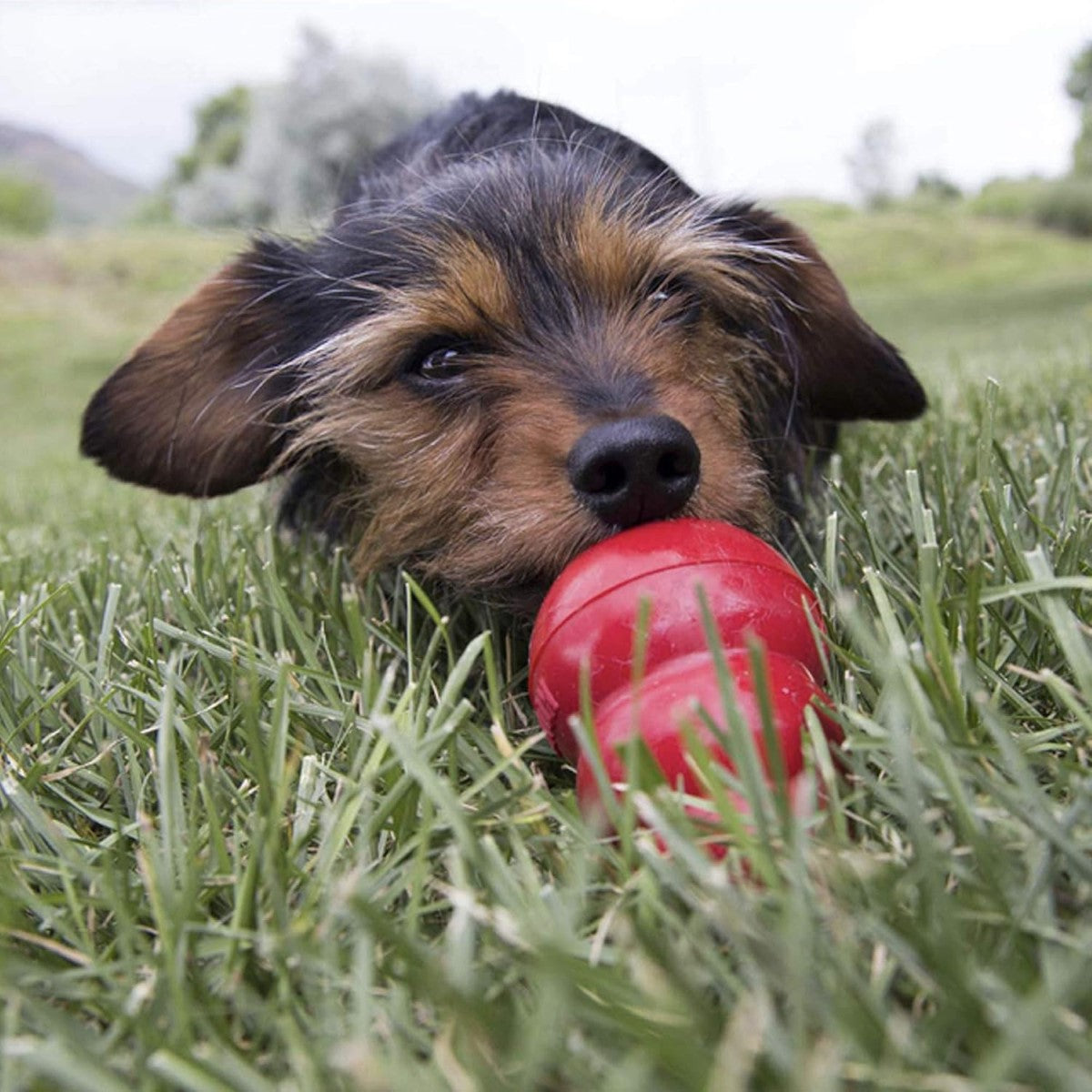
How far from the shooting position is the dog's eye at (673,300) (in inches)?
92.2

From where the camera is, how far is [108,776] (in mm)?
1590

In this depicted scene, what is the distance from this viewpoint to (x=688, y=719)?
1.24 metres

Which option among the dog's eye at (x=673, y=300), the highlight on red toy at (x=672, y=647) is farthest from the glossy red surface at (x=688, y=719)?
the dog's eye at (x=673, y=300)

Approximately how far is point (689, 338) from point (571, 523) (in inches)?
29.0

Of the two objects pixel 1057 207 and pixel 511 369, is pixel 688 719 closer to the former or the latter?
pixel 511 369

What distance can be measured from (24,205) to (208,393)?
169 ft

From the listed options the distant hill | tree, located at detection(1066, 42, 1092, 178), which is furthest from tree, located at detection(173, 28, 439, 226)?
the distant hill

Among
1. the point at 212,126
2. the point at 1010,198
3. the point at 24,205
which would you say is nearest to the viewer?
the point at 1010,198

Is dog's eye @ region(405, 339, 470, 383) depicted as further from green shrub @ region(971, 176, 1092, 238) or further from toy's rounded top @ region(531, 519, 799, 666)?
green shrub @ region(971, 176, 1092, 238)

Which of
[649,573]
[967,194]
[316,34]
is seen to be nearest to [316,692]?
[649,573]

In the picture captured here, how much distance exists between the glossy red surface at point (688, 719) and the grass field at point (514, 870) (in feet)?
0.15

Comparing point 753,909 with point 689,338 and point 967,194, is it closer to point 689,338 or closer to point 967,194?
point 689,338

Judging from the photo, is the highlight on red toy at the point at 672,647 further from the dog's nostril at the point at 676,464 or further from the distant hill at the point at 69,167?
the distant hill at the point at 69,167

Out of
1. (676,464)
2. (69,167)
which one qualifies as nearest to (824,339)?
(676,464)
